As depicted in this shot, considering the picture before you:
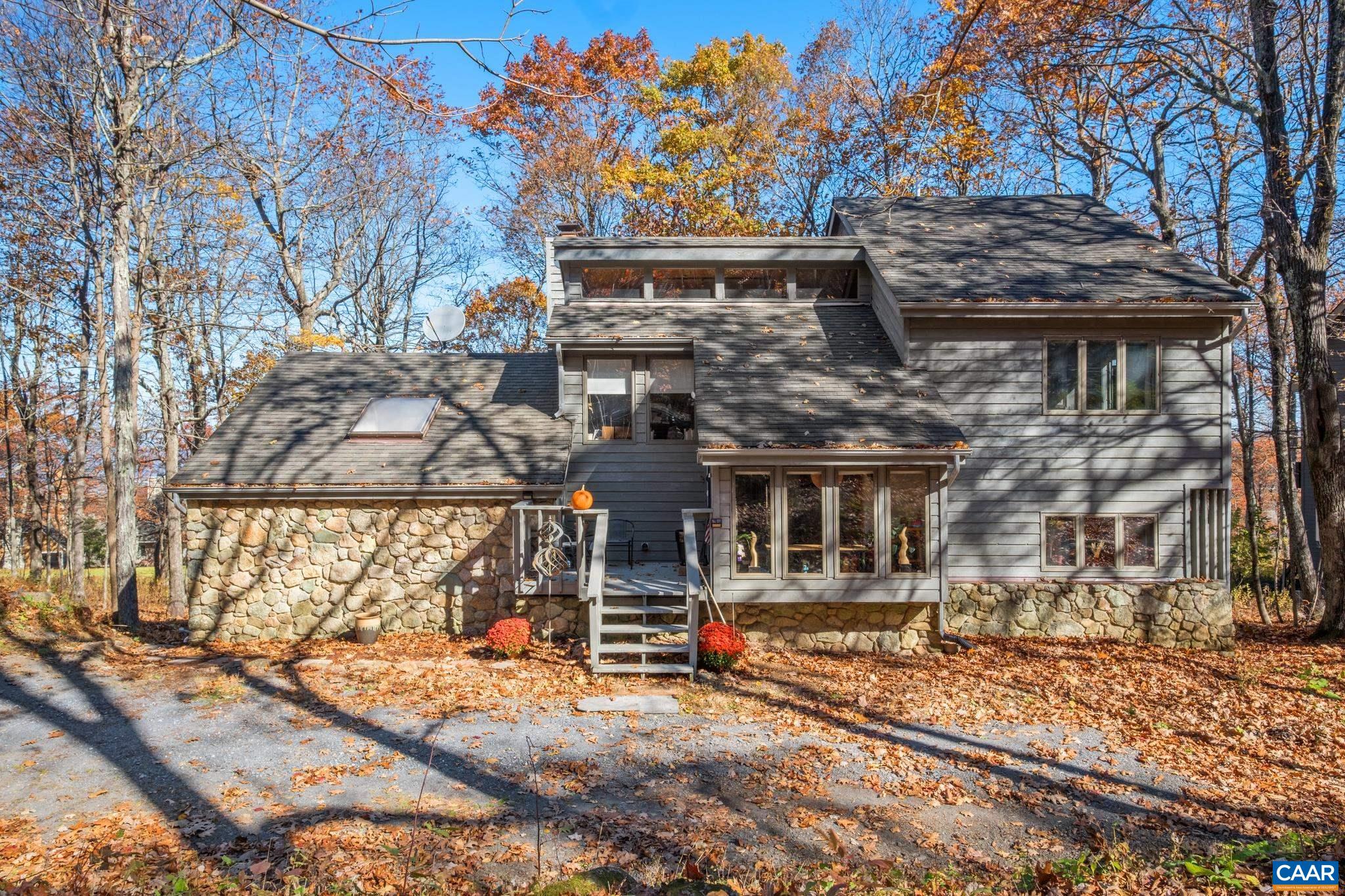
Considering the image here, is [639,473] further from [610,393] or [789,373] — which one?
[789,373]

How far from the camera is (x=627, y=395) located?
12.6 meters

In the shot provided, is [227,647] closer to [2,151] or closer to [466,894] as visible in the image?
[466,894]

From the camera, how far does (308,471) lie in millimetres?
11086

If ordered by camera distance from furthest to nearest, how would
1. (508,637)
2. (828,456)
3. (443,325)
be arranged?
1. (443,325)
2. (828,456)
3. (508,637)

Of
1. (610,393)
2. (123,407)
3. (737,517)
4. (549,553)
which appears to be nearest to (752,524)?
(737,517)

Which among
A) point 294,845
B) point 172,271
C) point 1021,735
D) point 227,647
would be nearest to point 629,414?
point 227,647

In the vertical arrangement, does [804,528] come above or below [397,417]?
below

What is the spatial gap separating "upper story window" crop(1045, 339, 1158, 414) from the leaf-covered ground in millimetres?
3667

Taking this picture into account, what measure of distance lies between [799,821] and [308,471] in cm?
853

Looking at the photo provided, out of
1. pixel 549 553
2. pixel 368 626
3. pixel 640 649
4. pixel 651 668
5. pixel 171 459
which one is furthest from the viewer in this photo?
pixel 171 459

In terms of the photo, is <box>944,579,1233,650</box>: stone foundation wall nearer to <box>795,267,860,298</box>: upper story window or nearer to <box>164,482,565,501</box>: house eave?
<box>795,267,860,298</box>: upper story window

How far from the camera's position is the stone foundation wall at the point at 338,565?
35.9ft

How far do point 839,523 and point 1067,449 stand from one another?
13.0 feet

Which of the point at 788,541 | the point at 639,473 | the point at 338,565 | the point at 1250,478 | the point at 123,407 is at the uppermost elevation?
the point at 123,407
